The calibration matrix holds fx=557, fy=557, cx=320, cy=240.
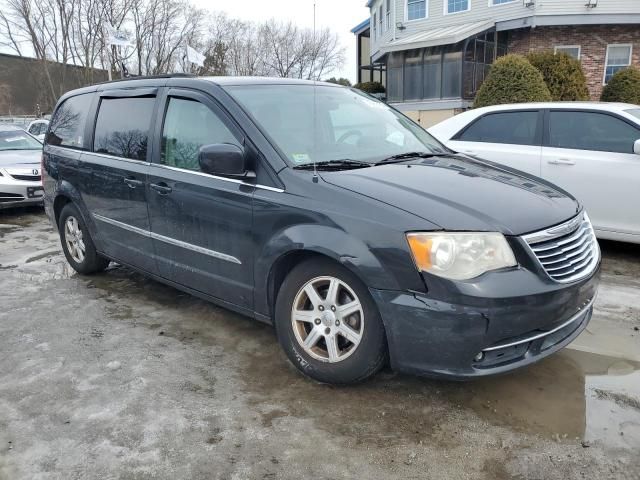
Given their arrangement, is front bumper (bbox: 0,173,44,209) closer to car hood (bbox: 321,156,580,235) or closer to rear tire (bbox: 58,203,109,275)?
rear tire (bbox: 58,203,109,275)

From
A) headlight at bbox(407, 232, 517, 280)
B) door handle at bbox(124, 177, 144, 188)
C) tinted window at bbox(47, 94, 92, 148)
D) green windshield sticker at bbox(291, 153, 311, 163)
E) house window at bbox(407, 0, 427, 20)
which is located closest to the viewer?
headlight at bbox(407, 232, 517, 280)

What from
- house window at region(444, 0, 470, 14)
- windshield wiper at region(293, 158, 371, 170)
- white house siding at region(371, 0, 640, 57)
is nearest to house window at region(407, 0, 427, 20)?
white house siding at region(371, 0, 640, 57)

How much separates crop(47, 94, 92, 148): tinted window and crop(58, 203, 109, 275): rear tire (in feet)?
2.00

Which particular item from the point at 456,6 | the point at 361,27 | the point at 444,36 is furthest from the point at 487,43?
the point at 361,27

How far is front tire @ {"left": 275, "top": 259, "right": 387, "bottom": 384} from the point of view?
2861mm

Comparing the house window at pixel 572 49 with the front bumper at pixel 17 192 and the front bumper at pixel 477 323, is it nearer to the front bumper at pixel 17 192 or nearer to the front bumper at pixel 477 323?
the front bumper at pixel 17 192

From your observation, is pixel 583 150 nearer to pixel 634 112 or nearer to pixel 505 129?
pixel 634 112

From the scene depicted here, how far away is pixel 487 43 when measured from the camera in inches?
832

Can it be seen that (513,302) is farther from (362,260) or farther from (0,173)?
(0,173)

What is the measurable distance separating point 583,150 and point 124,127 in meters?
4.39

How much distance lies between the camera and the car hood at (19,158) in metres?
9.03

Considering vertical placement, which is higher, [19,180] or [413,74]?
[413,74]

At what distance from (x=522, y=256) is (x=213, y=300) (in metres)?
2.05

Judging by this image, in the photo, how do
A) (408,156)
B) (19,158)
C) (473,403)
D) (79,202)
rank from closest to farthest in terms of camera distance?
(473,403) → (408,156) → (79,202) → (19,158)
